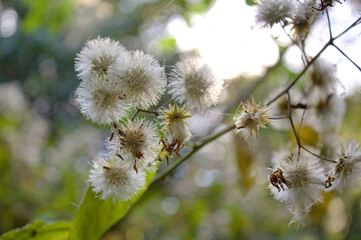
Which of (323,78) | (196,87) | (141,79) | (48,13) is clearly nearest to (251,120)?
(196,87)

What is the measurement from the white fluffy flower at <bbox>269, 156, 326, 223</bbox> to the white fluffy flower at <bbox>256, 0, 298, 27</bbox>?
0.29 meters

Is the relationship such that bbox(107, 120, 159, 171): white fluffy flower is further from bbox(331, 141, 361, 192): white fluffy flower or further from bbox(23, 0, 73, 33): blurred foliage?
bbox(23, 0, 73, 33): blurred foliage

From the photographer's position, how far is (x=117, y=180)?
77 cm

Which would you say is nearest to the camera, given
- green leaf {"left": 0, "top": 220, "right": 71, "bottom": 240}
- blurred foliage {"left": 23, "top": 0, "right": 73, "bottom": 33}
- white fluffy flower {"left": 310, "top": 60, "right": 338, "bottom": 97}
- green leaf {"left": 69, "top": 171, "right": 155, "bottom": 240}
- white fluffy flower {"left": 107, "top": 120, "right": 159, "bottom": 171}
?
white fluffy flower {"left": 107, "top": 120, "right": 159, "bottom": 171}

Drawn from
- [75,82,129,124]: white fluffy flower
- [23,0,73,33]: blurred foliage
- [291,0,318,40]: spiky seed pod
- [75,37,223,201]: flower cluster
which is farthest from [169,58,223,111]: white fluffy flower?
[23,0,73,33]: blurred foliage

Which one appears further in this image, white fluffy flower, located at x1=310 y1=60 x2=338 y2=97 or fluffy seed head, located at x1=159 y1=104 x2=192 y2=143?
white fluffy flower, located at x1=310 y1=60 x2=338 y2=97

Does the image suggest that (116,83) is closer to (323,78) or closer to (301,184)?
(301,184)

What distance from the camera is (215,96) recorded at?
2.58 feet

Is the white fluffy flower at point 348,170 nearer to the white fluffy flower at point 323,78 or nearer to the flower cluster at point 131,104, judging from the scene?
the flower cluster at point 131,104

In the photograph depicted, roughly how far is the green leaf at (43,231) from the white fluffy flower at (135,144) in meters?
0.38

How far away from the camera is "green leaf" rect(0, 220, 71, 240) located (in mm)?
1005

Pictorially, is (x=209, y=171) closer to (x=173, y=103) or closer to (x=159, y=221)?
(x=159, y=221)

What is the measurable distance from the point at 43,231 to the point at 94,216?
21 cm

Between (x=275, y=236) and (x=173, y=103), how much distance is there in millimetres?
1356
